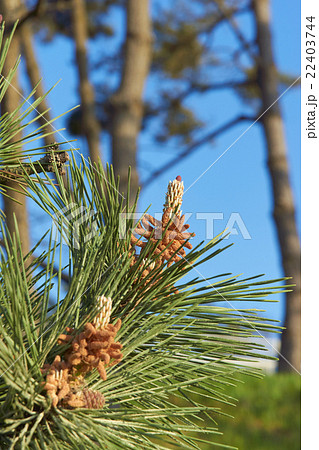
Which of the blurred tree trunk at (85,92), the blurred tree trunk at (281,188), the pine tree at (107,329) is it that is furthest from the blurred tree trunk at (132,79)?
the pine tree at (107,329)

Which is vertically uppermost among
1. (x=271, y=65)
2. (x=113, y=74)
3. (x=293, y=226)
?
(x=113, y=74)

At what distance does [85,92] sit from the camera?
245cm

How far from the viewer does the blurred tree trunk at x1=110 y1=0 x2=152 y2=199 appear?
2207 mm

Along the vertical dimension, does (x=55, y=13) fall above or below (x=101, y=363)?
above

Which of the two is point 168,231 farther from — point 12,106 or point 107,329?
point 12,106

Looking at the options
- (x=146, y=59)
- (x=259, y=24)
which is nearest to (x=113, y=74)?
(x=259, y=24)

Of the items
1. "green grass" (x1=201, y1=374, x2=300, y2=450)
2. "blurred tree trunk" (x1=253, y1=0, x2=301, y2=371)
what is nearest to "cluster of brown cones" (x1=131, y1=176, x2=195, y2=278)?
"green grass" (x1=201, y1=374, x2=300, y2=450)

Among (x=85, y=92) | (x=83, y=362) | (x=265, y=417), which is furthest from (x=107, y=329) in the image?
(x=85, y=92)

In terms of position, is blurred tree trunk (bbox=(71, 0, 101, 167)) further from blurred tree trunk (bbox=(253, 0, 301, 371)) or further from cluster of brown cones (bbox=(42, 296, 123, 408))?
cluster of brown cones (bbox=(42, 296, 123, 408))

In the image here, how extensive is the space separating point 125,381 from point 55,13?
4.28 metres

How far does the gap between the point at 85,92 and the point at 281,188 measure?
1095mm

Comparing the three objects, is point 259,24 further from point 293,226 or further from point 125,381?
point 125,381

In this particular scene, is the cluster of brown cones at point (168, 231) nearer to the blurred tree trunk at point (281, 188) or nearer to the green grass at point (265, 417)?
the green grass at point (265, 417)

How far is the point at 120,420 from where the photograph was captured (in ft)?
1.28
